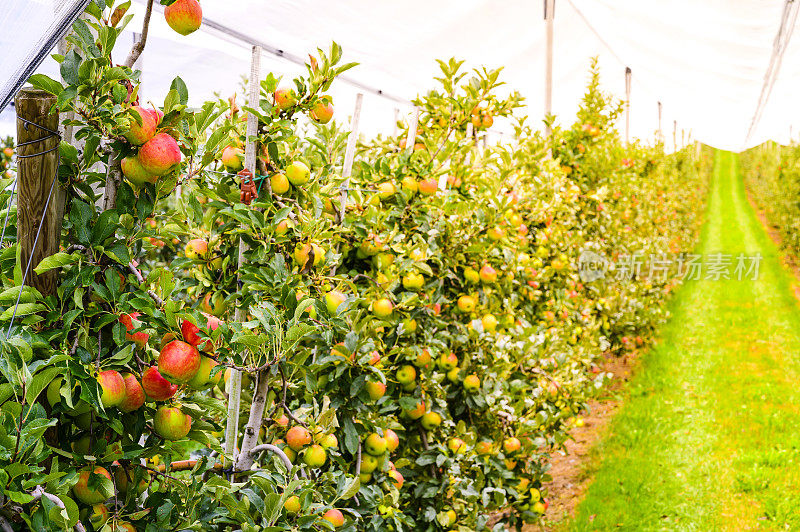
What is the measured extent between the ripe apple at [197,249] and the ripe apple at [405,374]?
81cm

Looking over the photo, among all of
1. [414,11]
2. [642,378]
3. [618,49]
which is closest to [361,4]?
[414,11]

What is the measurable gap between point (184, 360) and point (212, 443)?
0.23 metres

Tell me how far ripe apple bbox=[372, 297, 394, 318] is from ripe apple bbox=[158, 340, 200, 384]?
34.1 inches

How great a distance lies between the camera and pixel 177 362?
109cm

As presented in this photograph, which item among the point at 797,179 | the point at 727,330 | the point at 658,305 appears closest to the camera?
the point at 658,305

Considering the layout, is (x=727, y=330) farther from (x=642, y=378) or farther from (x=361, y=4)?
(x=361, y=4)

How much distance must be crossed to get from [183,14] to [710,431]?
181 inches

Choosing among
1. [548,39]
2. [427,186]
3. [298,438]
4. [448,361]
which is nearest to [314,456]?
[298,438]

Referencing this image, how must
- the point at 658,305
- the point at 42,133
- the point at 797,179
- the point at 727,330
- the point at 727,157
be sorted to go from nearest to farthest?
the point at 42,133, the point at 658,305, the point at 727,330, the point at 797,179, the point at 727,157

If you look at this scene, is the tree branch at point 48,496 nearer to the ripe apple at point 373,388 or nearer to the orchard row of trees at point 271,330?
the orchard row of trees at point 271,330

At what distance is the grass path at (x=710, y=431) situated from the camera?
3.44 meters

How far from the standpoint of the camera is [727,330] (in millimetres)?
7094

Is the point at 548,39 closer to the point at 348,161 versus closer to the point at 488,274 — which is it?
the point at 488,274

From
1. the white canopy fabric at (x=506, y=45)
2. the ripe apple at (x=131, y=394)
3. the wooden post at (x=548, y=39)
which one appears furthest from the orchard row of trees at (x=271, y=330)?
the wooden post at (x=548, y=39)
